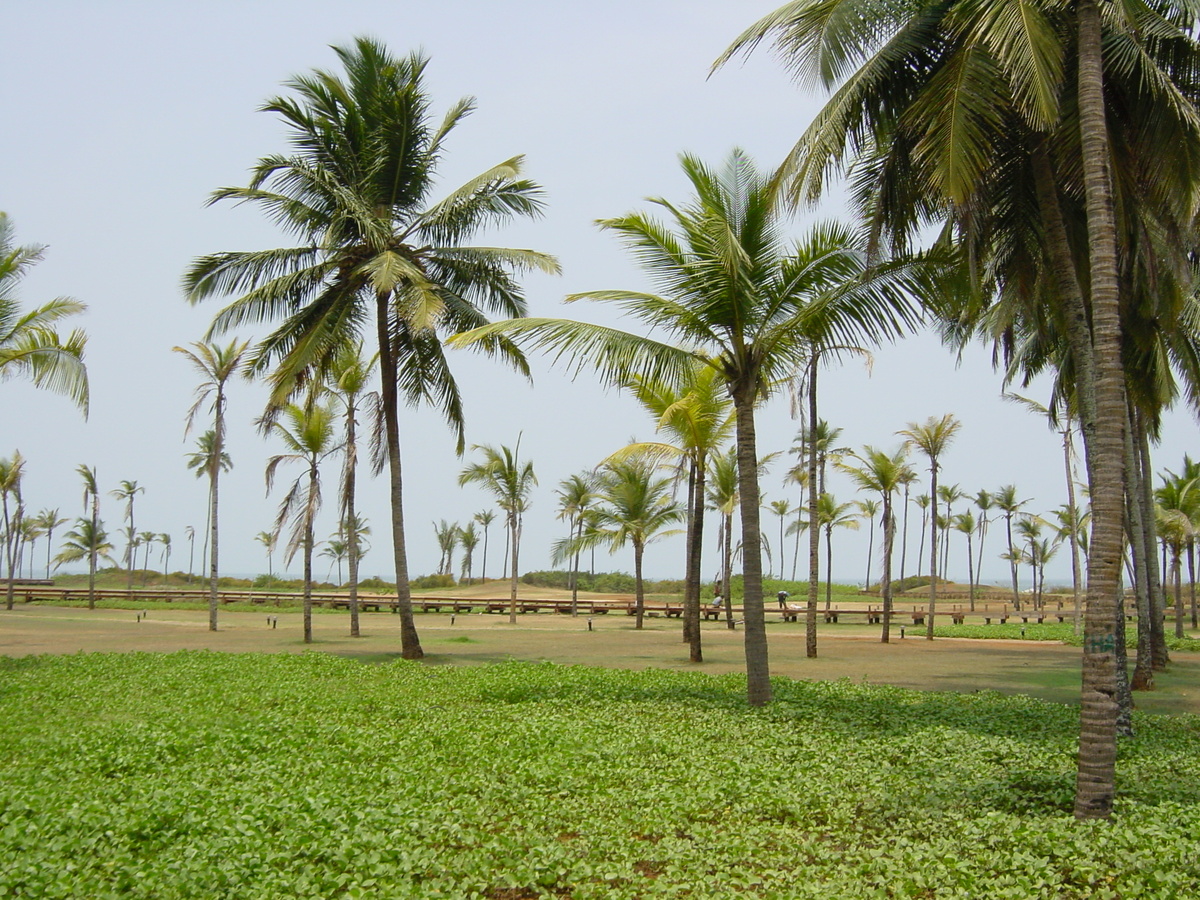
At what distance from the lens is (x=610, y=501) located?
34375 millimetres

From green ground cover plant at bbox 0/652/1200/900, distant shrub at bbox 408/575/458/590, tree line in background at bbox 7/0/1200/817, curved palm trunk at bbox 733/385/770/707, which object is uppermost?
tree line in background at bbox 7/0/1200/817

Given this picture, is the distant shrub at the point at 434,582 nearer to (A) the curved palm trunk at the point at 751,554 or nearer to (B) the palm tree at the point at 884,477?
(B) the palm tree at the point at 884,477

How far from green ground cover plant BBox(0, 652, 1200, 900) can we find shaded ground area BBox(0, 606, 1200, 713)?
16.0 feet

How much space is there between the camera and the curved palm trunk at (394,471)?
18.4 meters

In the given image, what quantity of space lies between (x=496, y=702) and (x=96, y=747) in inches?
196

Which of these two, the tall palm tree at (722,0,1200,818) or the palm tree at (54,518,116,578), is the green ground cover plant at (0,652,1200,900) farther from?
the palm tree at (54,518,116,578)

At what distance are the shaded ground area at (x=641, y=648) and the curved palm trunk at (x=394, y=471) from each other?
789 millimetres

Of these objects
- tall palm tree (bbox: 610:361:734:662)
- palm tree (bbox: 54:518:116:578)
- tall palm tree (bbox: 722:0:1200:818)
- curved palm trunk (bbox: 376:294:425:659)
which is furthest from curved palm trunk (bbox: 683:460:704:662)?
palm tree (bbox: 54:518:116:578)

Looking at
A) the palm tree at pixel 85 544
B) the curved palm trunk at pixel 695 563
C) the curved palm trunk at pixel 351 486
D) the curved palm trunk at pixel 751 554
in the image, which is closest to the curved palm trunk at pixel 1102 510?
the curved palm trunk at pixel 751 554

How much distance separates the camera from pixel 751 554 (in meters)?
12.1

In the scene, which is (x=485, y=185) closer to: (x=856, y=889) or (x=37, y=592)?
(x=856, y=889)

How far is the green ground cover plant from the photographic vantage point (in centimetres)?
527

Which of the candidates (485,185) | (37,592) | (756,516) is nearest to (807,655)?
(756,516)

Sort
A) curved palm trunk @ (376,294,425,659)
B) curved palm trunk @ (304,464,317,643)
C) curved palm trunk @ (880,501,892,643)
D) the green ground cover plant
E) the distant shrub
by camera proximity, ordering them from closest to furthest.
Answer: the green ground cover plant, curved palm trunk @ (376,294,425,659), curved palm trunk @ (304,464,317,643), curved palm trunk @ (880,501,892,643), the distant shrub
